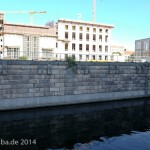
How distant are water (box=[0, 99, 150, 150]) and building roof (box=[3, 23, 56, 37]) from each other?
55.8 meters

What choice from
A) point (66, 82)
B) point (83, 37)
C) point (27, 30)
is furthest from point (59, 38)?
point (66, 82)

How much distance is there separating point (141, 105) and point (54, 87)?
26.1 feet

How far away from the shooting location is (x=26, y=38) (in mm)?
76250

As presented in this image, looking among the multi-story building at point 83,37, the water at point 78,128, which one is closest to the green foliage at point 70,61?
the water at point 78,128

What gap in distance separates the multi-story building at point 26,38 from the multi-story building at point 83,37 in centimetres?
475

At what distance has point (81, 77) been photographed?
2423 cm

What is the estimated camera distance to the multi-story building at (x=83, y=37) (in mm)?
85438

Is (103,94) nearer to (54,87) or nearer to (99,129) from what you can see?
(54,87)

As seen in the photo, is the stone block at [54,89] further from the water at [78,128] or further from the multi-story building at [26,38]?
the multi-story building at [26,38]

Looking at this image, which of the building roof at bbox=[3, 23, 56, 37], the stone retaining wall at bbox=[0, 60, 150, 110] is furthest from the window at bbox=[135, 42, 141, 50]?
the stone retaining wall at bbox=[0, 60, 150, 110]

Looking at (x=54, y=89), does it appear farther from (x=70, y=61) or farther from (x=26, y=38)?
(x=26, y=38)

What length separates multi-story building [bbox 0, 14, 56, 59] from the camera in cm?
7354

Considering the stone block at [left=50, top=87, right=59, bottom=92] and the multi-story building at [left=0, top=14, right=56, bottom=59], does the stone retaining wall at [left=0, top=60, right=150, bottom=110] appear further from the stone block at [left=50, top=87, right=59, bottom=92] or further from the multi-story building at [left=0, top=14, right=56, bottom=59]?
the multi-story building at [left=0, top=14, right=56, bottom=59]

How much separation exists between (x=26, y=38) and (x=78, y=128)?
6280 centimetres
